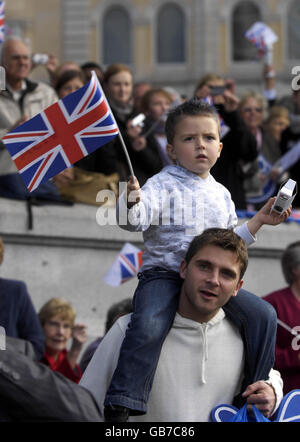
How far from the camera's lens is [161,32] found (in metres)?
31.1

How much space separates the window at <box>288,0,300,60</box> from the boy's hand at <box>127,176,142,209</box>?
84.8 ft

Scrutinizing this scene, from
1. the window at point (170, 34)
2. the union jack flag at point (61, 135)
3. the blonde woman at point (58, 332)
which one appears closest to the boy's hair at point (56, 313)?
the blonde woman at point (58, 332)

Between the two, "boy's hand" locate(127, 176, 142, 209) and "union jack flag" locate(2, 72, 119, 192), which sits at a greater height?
"union jack flag" locate(2, 72, 119, 192)

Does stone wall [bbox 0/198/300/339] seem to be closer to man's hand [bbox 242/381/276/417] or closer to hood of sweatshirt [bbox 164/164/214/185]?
hood of sweatshirt [bbox 164/164/214/185]

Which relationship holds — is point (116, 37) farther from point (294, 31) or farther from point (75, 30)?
point (294, 31)

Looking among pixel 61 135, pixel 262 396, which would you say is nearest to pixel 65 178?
pixel 61 135

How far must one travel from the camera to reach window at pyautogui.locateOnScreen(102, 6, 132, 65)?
3072 centimetres

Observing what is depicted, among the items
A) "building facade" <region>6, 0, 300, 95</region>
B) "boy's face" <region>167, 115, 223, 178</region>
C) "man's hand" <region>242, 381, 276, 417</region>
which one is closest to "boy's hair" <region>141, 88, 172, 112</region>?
"boy's face" <region>167, 115, 223, 178</region>

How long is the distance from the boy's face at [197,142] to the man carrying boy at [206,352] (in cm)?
32

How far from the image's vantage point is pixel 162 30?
31.2 m

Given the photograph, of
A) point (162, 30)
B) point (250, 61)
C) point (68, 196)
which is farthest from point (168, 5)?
point (68, 196)

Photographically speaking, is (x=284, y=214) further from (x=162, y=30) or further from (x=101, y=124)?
(x=162, y=30)

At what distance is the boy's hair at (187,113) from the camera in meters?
4.32

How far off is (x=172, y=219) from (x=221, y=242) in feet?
1.07
